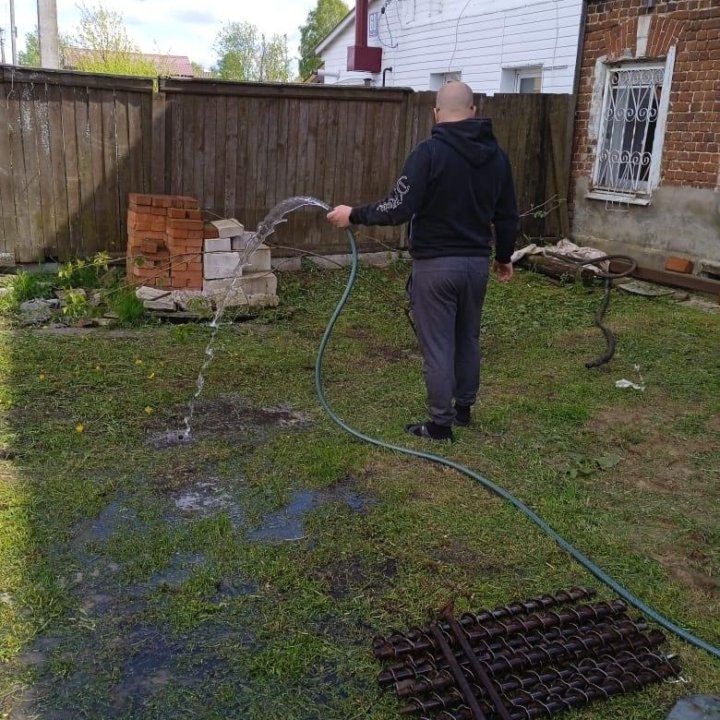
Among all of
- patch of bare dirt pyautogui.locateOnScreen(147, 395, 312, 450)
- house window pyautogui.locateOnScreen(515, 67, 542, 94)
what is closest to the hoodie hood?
patch of bare dirt pyautogui.locateOnScreen(147, 395, 312, 450)

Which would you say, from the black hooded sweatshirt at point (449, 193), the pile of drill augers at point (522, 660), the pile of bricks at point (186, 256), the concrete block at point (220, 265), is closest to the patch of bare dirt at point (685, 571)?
the pile of drill augers at point (522, 660)

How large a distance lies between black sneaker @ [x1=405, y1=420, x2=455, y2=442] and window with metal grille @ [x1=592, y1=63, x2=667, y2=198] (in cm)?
552

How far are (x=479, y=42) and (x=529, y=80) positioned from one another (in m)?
1.11

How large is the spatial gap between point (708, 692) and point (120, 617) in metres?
1.87

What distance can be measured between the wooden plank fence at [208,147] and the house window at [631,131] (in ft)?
1.64

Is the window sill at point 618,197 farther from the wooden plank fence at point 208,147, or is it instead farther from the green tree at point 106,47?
the green tree at point 106,47

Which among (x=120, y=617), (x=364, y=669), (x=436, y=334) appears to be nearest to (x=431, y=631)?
(x=364, y=669)

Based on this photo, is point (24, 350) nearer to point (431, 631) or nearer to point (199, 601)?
point (199, 601)

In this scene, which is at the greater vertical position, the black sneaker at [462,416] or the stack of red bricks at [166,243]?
the stack of red bricks at [166,243]

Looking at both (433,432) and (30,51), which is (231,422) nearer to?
(433,432)

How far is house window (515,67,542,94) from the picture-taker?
10922mm

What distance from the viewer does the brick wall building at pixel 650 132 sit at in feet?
25.3

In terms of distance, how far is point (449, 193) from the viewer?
3750 millimetres

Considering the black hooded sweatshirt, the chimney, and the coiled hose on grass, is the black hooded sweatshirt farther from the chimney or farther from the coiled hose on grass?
the chimney
